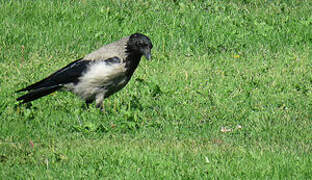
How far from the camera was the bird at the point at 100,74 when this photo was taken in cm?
750

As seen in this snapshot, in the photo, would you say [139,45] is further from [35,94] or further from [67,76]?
[35,94]

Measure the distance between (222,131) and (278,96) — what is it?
1.70m

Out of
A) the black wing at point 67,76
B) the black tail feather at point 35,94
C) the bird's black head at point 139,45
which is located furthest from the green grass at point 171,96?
the bird's black head at point 139,45

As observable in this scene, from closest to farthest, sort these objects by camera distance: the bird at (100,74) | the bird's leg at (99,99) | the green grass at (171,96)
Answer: the green grass at (171,96), the bird at (100,74), the bird's leg at (99,99)

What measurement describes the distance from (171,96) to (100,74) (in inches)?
48.0

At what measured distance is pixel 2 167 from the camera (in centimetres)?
542

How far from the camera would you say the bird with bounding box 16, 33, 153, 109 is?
7504mm

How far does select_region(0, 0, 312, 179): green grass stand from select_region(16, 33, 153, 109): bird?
22 centimetres

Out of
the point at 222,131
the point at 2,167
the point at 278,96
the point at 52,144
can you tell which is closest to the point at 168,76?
the point at 278,96

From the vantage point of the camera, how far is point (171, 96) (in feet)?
27.2

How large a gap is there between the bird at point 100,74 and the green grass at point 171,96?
8.7 inches

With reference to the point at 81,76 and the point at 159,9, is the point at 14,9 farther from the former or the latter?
the point at 81,76

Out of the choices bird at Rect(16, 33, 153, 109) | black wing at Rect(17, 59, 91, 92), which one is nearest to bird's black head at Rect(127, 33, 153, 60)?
bird at Rect(16, 33, 153, 109)

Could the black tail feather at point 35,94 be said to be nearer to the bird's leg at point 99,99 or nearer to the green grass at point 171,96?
the green grass at point 171,96
